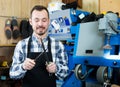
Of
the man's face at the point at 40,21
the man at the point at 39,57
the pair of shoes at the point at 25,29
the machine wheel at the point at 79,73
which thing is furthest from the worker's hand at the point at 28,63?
the pair of shoes at the point at 25,29

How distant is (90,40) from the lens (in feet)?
5.70

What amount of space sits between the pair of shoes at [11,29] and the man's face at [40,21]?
1838mm

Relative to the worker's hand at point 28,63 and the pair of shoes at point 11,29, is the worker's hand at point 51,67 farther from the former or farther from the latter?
the pair of shoes at point 11,29

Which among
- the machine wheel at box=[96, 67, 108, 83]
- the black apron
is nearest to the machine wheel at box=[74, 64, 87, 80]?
the machine wheel at box=[96, 67, 108, 83]

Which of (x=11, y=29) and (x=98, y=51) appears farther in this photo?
(x=11, y=29)

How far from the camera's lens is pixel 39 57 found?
1.39m

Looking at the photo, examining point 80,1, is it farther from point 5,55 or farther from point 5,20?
point 5,55

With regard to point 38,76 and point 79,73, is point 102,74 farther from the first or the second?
point 38,76

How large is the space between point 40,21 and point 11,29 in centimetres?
198

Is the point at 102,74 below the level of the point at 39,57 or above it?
below

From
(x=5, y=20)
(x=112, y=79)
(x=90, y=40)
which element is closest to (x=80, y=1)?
(x=5, y=20)

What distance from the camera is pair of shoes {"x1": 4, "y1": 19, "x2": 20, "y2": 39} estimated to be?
313cm

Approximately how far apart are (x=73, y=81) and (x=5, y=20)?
161 cm

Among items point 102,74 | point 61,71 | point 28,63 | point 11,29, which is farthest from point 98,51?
point 11,29
